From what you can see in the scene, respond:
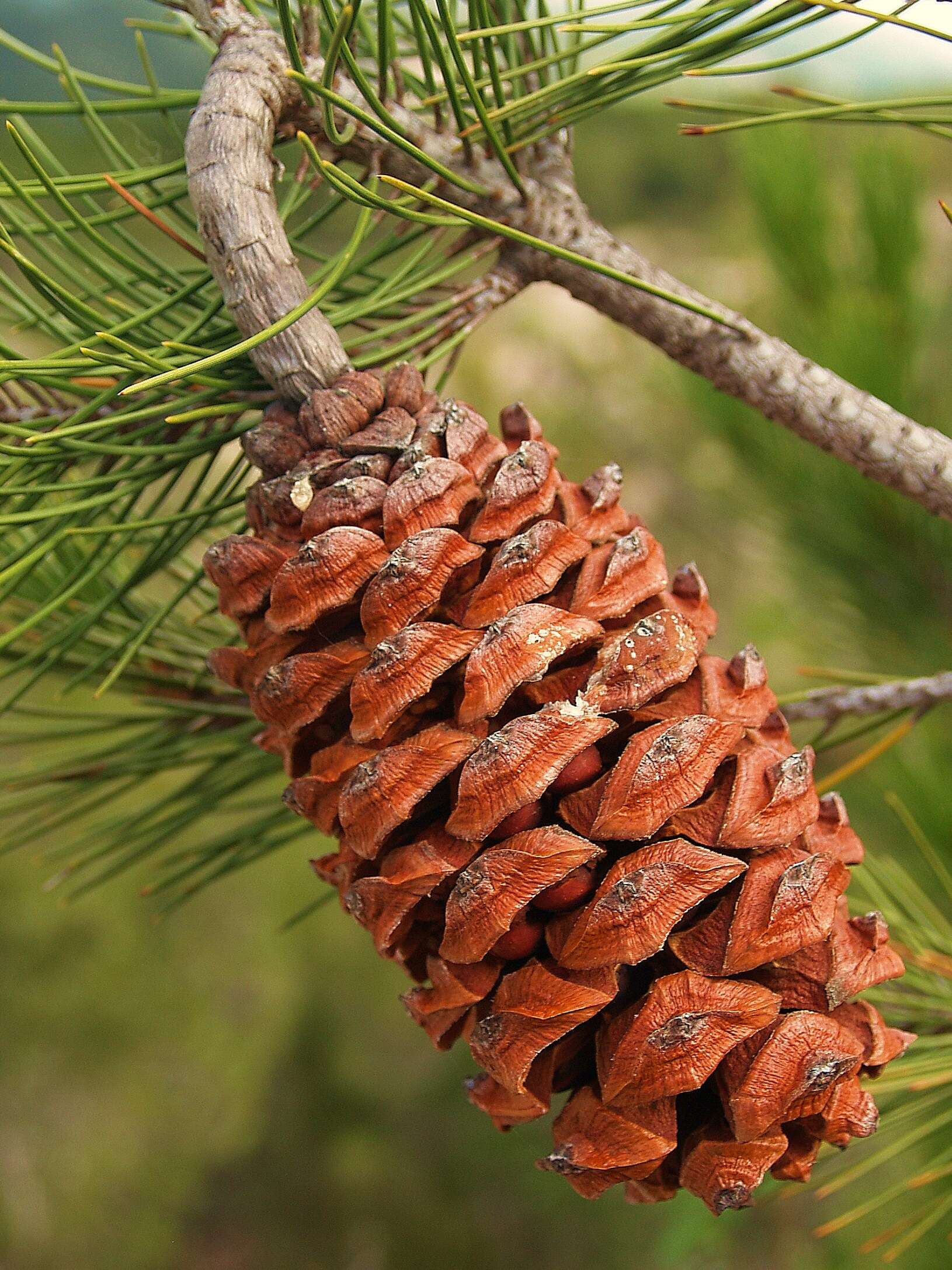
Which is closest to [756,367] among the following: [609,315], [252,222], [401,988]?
[609,315]

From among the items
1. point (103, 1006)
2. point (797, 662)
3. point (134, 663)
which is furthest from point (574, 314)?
point (134, 663)

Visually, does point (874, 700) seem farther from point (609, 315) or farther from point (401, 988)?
point (401, 988)

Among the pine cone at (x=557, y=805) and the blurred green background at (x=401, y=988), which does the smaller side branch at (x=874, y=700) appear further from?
the blurred green background at (x=401, y=988)

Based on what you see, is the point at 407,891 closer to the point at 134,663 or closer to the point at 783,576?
the point at 134,663

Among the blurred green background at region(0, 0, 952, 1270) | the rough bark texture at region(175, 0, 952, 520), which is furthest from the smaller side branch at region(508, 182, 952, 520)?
the blurred green background at region(0, 0, 952, 1270)

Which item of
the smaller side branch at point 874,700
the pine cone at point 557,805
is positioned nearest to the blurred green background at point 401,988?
the smaller side branch at point 874,700

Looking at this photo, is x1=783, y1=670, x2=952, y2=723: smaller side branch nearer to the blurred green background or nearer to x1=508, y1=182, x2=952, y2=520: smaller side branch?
x1=508, y1=182, x2=952, y2=520: smaller side branch
